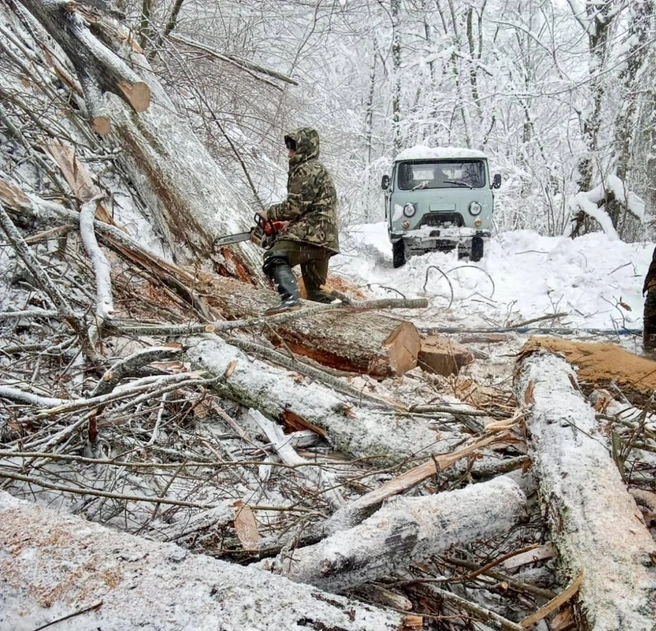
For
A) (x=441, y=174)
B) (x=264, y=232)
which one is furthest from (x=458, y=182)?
(x=264, y=232)

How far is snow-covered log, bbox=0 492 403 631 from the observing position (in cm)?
133

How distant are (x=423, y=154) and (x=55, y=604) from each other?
9.65m

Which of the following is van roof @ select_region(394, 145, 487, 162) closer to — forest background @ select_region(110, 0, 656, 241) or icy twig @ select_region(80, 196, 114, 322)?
forest background @ select_region(110, 0, 656, 241)

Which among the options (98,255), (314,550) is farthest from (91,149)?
(314,550)

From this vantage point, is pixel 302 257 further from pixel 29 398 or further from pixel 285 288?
pixel 29 398

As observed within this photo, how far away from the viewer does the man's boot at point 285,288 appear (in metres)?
4.61

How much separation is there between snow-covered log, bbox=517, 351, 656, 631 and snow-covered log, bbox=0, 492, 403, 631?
0.59 m

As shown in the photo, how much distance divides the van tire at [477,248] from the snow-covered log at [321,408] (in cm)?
696

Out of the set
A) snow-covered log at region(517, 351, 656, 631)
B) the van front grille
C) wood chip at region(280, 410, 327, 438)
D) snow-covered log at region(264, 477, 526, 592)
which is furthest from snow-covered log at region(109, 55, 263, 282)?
the van front grille

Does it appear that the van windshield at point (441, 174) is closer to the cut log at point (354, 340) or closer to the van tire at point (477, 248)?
the van tire at point (477, 248)

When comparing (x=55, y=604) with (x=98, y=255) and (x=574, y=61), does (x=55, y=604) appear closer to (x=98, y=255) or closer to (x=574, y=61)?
(x=98, y=255)

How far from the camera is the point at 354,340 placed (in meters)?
4.17

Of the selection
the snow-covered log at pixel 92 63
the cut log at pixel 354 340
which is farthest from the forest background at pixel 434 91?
the cut log at pixel 354 340

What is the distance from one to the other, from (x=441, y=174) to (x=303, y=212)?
18.3ft
